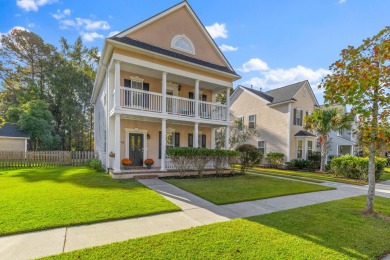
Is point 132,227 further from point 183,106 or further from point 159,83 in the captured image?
point 159,83

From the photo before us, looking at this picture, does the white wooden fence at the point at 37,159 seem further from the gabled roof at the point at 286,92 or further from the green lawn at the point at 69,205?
the gabled roof at the point at 286,92

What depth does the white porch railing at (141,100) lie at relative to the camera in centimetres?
1121

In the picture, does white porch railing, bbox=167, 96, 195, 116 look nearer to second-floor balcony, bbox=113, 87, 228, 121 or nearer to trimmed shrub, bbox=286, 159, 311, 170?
second-floor balcony, bbox=113, 87, 228, 121

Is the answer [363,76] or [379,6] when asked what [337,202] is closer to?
[363,76]

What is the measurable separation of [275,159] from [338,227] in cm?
1637

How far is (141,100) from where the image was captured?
11969 mm

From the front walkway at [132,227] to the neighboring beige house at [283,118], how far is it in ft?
46.8

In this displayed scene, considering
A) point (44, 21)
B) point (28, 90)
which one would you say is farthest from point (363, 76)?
point (28, 90)

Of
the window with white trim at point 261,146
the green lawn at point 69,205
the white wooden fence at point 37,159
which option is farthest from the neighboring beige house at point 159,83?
the window with white trim at point 261,146

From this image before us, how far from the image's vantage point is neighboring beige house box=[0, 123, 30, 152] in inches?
781

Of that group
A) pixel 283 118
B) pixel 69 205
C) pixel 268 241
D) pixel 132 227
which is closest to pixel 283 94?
pixel 283 118

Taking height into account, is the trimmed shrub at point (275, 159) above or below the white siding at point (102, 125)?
below

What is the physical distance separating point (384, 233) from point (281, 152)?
16.7 m

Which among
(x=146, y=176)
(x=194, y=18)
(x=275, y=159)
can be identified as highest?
(x=194, y=18)
